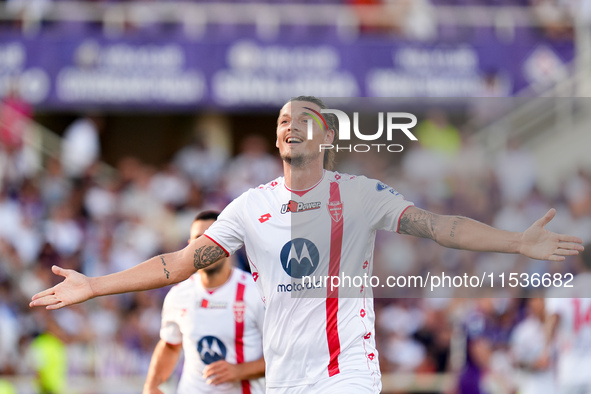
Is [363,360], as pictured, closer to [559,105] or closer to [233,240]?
[233,240]

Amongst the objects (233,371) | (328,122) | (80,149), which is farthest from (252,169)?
(328,122)

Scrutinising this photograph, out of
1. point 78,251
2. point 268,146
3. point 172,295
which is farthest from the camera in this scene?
point 268,146

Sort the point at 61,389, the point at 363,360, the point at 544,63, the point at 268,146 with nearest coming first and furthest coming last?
1. the point at 363,360
2. the point at 61,389
3. the point at 544,63
4. the point at 268,146

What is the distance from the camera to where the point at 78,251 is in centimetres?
1456

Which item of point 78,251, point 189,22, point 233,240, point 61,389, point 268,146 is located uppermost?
point 189,22

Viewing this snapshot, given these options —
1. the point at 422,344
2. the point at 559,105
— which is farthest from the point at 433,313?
the point at 559,105

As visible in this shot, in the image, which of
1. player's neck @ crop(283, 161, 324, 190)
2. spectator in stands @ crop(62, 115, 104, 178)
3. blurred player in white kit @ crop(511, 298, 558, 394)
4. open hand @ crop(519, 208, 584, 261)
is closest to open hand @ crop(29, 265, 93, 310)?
player's neck @ crop(283, 161, 324, 190)

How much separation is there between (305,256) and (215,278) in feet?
5.48

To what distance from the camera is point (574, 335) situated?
8812 millimetres

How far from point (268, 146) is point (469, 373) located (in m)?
8.46

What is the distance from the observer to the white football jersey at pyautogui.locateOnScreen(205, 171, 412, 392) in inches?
208

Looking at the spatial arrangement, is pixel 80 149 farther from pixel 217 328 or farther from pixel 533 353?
pixel 217 328

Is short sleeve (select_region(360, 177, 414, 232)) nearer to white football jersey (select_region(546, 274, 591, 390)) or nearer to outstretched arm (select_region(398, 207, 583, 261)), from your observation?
outstretched arm (select_region(398, 207, 583, 261))

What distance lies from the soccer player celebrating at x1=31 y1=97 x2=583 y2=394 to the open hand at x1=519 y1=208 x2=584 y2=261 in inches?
21.2
